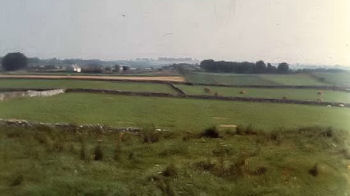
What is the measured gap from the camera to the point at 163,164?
1052 centimetres

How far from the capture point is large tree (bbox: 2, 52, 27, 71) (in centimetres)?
4522

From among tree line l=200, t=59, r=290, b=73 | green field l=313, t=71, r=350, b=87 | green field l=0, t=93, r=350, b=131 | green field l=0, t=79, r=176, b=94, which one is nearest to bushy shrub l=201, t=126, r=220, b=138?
green field l=0, t=93, r=350, b=131

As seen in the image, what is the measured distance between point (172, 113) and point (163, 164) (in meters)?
10.5

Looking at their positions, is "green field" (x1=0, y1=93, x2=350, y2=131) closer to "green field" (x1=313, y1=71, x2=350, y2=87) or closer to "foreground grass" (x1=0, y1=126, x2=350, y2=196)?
"foreground grass" (x1=0, y1=126, x2=350, y2=196)

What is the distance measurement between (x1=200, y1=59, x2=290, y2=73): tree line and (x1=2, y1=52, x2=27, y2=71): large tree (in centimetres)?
2326

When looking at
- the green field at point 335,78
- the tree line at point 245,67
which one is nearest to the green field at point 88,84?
the green field at point 335,78

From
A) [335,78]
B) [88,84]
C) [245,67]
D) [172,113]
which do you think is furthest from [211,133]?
[245,67]

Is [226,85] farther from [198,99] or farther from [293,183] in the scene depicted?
[293,183]

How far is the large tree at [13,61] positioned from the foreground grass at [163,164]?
34530mm

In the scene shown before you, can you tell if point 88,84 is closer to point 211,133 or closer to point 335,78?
point 211,133

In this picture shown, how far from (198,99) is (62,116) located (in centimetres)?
1367

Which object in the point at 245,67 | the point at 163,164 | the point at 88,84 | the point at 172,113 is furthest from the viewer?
the point at 245,67

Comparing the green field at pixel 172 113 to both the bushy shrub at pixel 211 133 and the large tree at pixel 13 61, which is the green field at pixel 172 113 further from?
the large tree at pixel 13 61

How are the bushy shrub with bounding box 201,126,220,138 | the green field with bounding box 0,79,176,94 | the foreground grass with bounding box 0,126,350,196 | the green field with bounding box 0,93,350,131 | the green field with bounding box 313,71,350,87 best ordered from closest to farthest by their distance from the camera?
1. the foreground grass with bounding box 0,126,350,196
2. the bushy shrub with bounding box 201,126,220,138
3. the green field with bounding box 0,93,350,131
4. the green field with bounding box 0,79,176,94
5. the green field with bounding box 313,71,350,87
